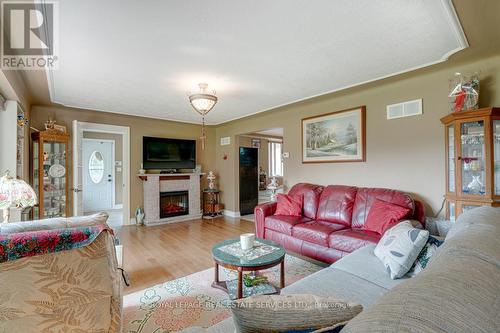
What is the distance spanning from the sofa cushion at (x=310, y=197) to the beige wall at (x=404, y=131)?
36 centimetres

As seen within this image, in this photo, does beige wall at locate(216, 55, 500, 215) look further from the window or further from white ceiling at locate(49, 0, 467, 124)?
the window

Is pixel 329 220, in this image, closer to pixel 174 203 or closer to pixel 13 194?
pixel 13 194

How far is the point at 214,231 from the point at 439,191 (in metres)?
3.66

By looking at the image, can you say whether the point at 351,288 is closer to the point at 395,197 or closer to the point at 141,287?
the point at 395,197

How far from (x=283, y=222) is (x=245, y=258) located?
4.53ft

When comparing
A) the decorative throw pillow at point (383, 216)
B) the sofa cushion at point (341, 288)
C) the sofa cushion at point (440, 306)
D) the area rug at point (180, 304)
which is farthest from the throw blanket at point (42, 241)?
the decorative throw pillow at point (383, 216)

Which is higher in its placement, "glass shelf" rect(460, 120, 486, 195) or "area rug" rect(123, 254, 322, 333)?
"glass shelf" rect(460, 120, 486, 195)

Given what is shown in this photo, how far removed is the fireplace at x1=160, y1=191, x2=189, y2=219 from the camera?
5.69 metres

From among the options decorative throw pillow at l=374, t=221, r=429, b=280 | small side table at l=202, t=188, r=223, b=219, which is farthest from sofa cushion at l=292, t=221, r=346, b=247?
small side table at l=202, t=188, r=223, b=219

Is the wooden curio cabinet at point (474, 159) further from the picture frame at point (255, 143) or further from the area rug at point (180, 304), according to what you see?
the picture frame at point (255, 143)

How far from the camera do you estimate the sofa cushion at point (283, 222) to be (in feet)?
11.1

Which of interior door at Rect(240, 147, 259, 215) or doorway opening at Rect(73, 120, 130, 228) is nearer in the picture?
interior door at Rect(240, 147, 259, 215)

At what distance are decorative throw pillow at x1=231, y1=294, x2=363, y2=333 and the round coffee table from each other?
4.50 feet

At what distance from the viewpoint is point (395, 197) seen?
3031mm
